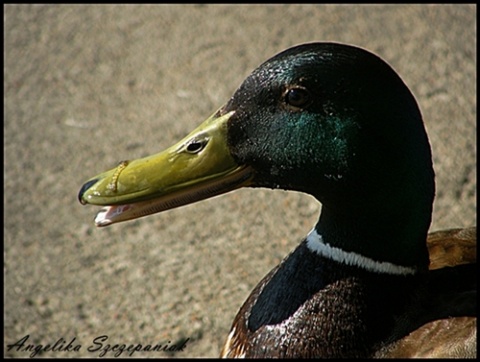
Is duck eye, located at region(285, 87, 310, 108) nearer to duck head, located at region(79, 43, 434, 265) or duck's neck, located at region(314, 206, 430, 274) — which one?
duck head, located at region(79, 43, 434, 265)

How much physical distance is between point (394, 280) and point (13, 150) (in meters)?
2.49

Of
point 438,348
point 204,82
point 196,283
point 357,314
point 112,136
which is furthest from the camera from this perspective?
point 204,82

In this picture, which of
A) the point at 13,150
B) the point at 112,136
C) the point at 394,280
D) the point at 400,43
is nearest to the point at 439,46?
the point at 400,43

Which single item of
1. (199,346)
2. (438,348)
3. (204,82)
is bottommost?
(199,346)

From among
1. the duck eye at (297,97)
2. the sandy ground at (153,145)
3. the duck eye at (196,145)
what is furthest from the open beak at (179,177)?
the sandy ground at (153,145)

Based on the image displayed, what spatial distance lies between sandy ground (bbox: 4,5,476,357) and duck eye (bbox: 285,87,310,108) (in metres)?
1.32

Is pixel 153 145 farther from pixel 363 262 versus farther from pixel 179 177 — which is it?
pixel 363 262

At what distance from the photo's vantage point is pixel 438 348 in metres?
2.06

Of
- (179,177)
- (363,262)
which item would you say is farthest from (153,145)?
(363,262)

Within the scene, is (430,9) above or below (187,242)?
above

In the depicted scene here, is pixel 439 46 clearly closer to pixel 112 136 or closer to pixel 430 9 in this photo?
pixel 430 9

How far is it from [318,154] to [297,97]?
0.52 feet

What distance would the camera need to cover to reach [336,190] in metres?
2.14

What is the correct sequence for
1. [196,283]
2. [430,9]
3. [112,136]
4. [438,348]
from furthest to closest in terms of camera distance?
[430,9], [112,136], [196,283], [438,348]
